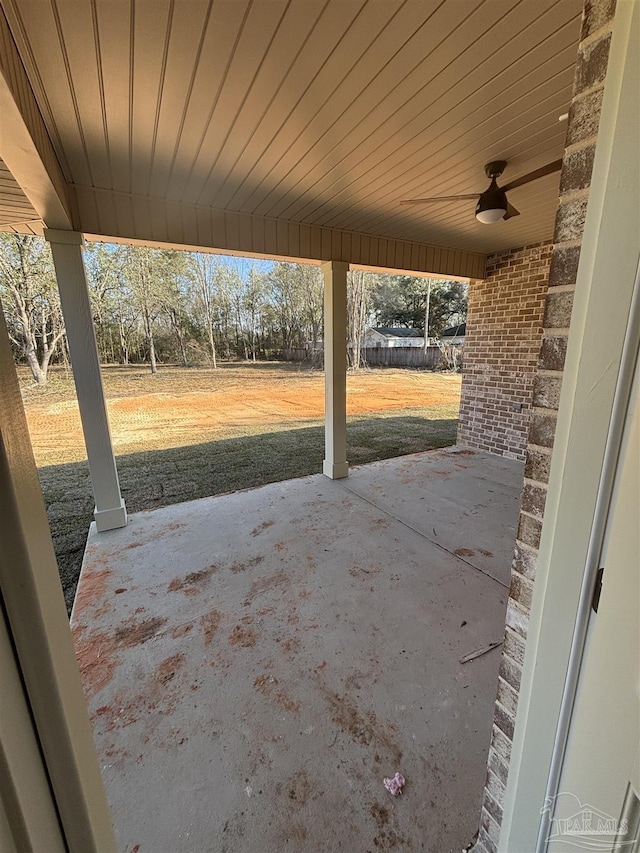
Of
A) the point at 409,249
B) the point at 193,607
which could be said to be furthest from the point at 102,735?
the point at 409,249

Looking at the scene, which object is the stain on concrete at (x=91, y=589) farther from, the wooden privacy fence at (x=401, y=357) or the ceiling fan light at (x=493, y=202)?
the wooden privacy fence at (x=401, y=357)

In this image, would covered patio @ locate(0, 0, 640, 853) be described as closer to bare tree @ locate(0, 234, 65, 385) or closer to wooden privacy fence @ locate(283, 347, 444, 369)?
bare tree @ locate(0, 234, 65, 385)

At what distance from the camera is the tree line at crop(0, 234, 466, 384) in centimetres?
799

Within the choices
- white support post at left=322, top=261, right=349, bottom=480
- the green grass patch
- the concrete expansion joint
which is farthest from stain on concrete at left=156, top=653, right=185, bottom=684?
white support post at left=322, top=261, right=349, bottom=480

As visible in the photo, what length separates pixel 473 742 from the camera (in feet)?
4.70

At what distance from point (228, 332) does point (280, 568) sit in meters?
10.4

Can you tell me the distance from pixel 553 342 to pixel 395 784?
5.28ft

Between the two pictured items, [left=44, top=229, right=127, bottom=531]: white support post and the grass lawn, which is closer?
[left=44, top=229, right=127, bottom=531]: white support post

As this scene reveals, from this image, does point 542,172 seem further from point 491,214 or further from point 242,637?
point 242,637

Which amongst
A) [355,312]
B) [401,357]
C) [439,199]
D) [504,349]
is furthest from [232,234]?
[401,357]

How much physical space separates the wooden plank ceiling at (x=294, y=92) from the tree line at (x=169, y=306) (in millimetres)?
5947

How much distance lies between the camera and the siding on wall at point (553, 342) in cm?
64

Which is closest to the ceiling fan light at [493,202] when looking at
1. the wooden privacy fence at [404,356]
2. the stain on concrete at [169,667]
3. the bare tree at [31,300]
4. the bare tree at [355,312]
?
the stain on concrete at [169,667]

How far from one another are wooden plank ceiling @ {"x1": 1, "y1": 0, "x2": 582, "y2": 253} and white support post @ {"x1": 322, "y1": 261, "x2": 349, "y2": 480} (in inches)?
39.8
